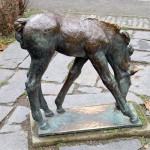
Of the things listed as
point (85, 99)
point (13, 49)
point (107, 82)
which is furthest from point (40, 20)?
point (13, 49)

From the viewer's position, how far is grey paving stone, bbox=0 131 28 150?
3.62 meters

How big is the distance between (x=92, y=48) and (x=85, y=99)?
1340mm

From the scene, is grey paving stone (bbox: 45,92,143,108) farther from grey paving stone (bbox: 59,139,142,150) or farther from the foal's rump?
the foal's rump

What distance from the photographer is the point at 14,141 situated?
3.71 metres

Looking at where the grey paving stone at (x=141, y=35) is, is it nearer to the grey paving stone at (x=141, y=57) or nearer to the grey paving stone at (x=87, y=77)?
the grey paving stone at (x=141, y=57)

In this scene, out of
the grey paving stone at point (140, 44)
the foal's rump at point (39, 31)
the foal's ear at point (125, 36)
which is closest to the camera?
the foal's rump at point (39, 31)

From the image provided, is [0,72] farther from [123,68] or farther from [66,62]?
[123,68]

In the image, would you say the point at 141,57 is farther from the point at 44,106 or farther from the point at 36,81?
the point at 36,81

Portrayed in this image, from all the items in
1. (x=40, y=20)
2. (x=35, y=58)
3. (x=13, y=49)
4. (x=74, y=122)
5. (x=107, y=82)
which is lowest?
(x=13, y=49)

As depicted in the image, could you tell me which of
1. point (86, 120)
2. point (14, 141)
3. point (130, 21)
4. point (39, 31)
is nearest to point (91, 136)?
point (86, 120)

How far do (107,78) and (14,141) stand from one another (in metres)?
1.20

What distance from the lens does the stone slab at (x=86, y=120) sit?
12.0ft

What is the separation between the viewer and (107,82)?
349 centimetres

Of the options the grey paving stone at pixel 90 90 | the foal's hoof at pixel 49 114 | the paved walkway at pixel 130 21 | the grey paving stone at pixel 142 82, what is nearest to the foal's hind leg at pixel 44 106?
the foal's hoof at pixel 49 114
